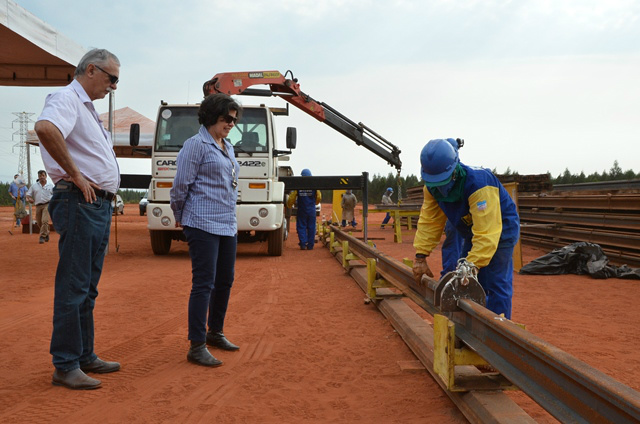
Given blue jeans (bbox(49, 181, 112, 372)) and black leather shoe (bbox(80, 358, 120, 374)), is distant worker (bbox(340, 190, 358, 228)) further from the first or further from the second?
blue jeans (bbox(49, 181, 112, 372))

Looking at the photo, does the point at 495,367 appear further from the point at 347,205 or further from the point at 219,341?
the point at 347,205

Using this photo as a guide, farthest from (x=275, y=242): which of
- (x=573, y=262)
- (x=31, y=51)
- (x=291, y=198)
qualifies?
(x=31, y=51)

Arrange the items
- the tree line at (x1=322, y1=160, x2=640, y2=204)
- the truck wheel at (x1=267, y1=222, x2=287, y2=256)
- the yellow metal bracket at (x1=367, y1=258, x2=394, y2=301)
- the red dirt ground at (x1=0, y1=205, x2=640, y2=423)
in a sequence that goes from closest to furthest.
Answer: the red dirt ground at (x1=0, y1=205, x2=640, y2=423), the yellow metal bracket at (x1=367, y1=258, x2=394, y2=301), the truck wheel at (x1=267, y1=222, x2=287, y2=256), the tree line at (x1=322, y1=160, x2=640, y2=204)

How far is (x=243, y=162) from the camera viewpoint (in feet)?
34.8

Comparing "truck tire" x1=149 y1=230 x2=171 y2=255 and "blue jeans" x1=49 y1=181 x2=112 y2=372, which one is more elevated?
"blue jeans" x1=49 y1=181 x2=112 y2=372

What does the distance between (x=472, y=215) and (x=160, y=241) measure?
9.17m

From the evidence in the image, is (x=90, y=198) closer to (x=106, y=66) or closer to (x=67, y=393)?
(x=106, y=66)

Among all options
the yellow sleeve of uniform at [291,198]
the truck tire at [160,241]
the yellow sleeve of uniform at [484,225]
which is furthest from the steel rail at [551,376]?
the yellow sleeve of uniform at [291,198]

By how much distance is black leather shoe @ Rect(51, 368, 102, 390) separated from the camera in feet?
11.6

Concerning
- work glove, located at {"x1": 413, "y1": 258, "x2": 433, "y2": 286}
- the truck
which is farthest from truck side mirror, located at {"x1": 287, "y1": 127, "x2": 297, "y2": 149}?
work glove, located at {"x1": 413, "y1": 258, "x2": 433, "y2": 286}

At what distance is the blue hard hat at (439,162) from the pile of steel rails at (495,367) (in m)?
0.71

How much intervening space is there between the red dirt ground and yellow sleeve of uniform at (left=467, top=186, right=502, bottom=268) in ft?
3.05

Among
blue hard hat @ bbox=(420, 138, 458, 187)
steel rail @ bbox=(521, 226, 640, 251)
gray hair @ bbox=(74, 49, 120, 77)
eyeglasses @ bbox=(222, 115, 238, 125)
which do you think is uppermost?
gray hair @ bbox=(74, 49, 120, 77)

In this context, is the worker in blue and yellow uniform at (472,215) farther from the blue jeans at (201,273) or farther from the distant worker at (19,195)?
the distant worker at (19,195)
